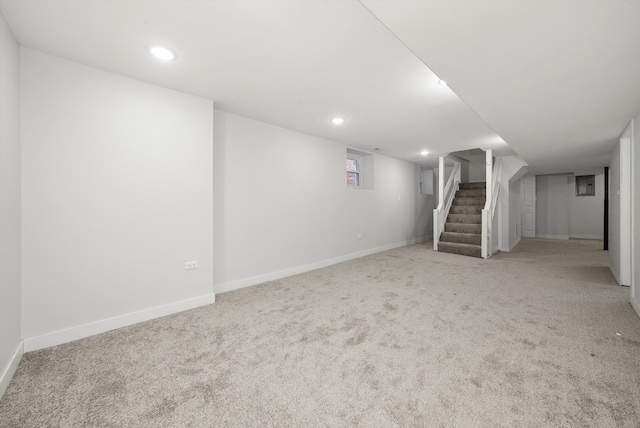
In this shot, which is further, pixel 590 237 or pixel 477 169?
pixel 477 169

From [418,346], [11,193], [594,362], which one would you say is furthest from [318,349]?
[11,193]

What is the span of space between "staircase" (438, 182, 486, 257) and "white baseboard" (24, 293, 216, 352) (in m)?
5.40

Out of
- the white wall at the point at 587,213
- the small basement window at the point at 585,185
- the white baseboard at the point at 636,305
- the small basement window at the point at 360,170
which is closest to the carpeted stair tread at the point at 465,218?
the small basement window at the point at 360,170

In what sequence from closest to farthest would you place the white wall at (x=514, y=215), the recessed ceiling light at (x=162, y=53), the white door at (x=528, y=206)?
the recessed ceiling light at (x=162, y=53)
the white wall at (x=514, y=215)
the white door at (x=528, y=206)

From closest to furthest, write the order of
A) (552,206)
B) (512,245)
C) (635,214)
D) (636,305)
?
(636,305)
(635,214)
(512,245)
(552,206)

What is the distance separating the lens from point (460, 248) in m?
5.99

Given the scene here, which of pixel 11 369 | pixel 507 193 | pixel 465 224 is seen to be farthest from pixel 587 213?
pixel 11 369

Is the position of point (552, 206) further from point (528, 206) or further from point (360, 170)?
point (360, 170)

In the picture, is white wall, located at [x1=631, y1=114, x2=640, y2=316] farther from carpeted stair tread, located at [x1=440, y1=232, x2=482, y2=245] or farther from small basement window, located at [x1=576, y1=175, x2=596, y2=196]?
small basement window, located at [x1=576, y1=175, x2=596, y2=196]

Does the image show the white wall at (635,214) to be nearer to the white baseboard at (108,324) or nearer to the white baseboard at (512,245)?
the white baseboard at (512,245)

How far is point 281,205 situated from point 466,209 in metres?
5.52

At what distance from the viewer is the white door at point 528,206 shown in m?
8.45

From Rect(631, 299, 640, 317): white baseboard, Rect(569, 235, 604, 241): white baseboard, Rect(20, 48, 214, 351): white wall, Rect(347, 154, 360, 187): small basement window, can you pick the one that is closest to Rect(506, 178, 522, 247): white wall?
Rect(569, 235, 604, 241): white baseboard

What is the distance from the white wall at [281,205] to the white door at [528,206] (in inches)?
225
